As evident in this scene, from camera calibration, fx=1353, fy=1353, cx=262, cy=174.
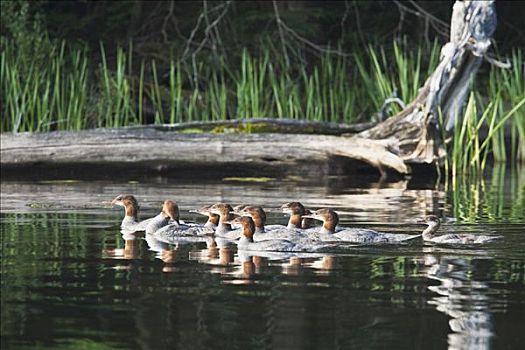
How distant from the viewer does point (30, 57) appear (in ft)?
63.3

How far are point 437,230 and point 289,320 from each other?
11.8 ft

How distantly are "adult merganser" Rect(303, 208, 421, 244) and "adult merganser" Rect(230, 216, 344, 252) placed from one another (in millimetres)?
191

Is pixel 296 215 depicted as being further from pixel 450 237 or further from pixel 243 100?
pixel 243 100

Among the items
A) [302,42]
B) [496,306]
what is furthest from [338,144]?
[496,306]

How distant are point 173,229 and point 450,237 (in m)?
1.97

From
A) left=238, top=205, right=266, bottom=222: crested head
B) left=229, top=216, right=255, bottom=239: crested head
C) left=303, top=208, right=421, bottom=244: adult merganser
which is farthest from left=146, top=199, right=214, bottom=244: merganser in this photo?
left=303, top=208, right=421, bottom=244: adult merganser

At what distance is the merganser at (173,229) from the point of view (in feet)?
31.2

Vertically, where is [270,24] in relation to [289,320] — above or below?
above

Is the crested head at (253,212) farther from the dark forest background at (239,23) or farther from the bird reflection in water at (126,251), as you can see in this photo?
the dark forest background at (239,23)

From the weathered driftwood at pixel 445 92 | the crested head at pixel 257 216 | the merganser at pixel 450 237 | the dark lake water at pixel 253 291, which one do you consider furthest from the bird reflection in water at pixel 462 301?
the weathered driftwood at pixel 445 92

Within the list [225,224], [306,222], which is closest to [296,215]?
[306,222]

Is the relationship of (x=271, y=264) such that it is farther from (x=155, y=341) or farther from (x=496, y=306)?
(x=155, y=341)

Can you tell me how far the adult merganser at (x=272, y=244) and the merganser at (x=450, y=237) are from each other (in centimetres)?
70

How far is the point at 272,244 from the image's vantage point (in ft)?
28.6
